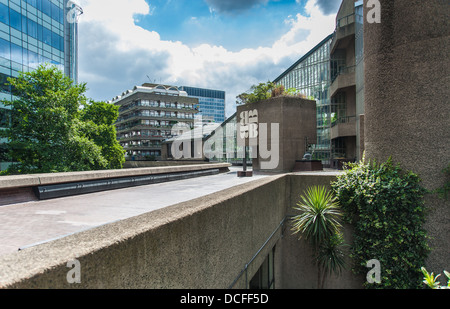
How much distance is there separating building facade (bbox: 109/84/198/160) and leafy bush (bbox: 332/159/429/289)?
2029 inches

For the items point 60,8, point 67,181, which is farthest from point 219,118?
point 67,181

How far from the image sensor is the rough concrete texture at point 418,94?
22.1 ft

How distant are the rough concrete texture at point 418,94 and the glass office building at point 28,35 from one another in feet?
86.5

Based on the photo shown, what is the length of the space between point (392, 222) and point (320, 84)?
84.7 feet

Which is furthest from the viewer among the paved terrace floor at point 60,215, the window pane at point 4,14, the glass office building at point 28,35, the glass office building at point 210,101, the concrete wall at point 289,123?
the glass office building at point 210,101

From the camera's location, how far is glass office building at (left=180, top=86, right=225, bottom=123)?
147125 mm

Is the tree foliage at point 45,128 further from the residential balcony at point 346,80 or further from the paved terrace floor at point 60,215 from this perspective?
the residential balcony at point 346,80

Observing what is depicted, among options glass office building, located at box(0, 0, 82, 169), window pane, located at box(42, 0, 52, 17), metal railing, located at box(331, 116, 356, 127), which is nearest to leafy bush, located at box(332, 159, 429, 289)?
metal railing, located at box(331, 116, 356, 127)

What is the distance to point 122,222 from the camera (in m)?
2.50

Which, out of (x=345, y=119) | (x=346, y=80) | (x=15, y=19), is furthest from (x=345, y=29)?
(x=15, y=19)

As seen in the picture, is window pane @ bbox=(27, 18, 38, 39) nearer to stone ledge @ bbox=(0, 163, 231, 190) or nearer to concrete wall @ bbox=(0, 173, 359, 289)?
stone ledge @ bbox=(0, 163, 231, 190)

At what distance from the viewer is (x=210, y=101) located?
501 ft

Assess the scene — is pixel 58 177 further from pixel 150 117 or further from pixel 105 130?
pixel 150 117

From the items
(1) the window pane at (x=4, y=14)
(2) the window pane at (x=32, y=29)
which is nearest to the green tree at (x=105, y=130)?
(2) the window pane at (x=32, y=29)
